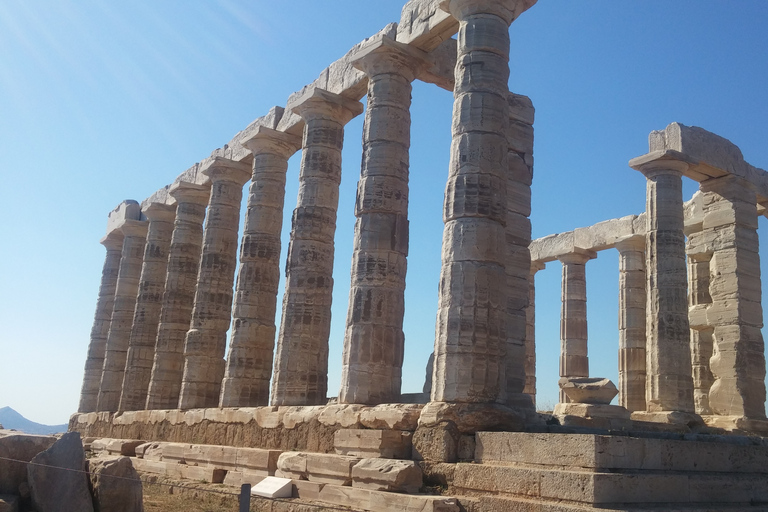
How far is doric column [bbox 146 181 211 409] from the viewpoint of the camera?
70.8 ft

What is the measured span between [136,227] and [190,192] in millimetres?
4787

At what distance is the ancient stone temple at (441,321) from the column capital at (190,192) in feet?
0.27

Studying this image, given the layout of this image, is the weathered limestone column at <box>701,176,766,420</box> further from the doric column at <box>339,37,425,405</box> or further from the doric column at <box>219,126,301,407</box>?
the doric column at <box>219,126,301,407</box>

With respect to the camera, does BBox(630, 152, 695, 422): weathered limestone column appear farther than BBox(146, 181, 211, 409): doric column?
No

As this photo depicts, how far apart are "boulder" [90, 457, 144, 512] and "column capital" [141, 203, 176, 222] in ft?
53.0

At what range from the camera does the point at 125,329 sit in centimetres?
2614

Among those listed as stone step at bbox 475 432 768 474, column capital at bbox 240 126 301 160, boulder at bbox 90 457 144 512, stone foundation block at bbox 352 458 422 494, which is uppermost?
column capital at bbox 240 126 301 160

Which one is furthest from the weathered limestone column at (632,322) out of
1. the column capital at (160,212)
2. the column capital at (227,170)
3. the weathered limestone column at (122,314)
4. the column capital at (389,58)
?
the weathered limestone column at (122,314)

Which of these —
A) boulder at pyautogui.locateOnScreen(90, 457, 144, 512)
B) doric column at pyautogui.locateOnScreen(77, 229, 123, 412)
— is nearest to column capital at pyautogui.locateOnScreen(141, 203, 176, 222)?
doric column at pyautogui.locateOnScreen(77, 229, 123, 412)

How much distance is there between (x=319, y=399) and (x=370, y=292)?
132 inches

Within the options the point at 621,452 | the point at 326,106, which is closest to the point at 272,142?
the point at 326,106

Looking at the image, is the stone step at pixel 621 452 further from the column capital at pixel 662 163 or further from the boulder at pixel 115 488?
the column capital at pixel 662 163

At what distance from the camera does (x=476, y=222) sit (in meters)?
11.9

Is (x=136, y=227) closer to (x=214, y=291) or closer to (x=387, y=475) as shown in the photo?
(x=214, y=291)
